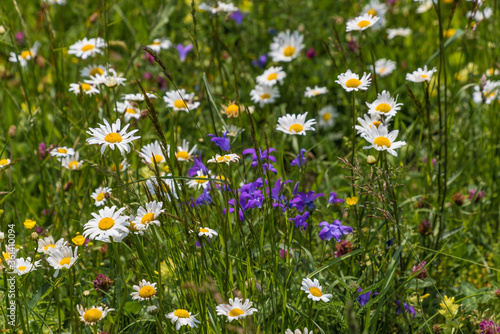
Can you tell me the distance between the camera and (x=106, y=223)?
149 cm

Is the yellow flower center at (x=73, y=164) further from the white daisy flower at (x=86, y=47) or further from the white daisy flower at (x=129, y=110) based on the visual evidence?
the white daisy flower at (x=86, y=47)

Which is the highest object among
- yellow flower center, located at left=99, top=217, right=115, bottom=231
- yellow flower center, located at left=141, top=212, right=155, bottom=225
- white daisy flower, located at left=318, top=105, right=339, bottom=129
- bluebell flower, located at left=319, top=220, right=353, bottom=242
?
white daisy flower, located at left=318, top=105, right=339, bottom=129

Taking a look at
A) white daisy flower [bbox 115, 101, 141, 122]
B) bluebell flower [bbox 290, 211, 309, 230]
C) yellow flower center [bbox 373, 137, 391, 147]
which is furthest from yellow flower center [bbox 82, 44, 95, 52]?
yellow flower center [bbox 373, 137, 391, 147]

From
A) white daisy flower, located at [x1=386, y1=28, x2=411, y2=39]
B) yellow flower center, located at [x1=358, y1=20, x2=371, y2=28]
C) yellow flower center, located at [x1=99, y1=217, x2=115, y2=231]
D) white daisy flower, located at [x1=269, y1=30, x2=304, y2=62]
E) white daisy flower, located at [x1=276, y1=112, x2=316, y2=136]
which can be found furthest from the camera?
white daisy flower, located at [x1=386, y1=28, x2=411, y2=39]

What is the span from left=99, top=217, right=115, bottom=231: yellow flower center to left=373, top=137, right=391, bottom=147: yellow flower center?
0.88 meters

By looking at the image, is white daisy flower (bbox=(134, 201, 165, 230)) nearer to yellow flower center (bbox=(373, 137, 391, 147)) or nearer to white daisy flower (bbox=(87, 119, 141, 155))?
white daisy flower (bbox=(87, 119, 141, 155))

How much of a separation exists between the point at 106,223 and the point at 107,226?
0.04 ft

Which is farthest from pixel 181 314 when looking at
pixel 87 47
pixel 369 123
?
pixel 87 47

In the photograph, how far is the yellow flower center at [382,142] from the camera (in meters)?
1.66

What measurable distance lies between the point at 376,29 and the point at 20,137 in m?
2.52

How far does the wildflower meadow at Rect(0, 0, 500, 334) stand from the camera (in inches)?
62.0

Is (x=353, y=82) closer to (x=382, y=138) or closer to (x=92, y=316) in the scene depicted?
(x=382, y=138)

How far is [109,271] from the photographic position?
6.56ft

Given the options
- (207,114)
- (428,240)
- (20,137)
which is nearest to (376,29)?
(207,114)
